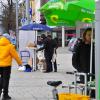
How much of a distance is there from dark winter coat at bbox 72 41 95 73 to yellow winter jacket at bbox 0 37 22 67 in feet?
7.57

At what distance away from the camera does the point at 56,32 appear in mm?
72062

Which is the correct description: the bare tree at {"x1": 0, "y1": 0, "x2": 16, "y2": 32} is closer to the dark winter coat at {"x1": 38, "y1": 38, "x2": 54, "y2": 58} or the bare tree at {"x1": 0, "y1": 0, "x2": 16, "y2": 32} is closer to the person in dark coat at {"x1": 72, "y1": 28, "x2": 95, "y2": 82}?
the dark winter coat at {"x1": 38, "y1": 38, "x2": 54, "y2": 58}

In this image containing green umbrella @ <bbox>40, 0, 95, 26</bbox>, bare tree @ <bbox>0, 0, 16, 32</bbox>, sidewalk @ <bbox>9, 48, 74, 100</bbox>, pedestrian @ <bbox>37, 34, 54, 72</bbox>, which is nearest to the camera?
green umbrella @ <bbox>40, 0, 95, 26</bbox>

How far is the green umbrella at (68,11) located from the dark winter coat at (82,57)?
56 cm

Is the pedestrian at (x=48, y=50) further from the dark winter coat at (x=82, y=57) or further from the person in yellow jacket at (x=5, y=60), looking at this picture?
the dark winter coat at (x=82, y=57)

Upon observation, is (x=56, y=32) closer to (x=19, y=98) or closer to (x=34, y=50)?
(x=34, y=50)

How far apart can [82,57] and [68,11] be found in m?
1.09

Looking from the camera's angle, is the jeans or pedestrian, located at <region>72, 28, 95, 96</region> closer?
pedestrian, located at <region>72, 28, 95, 96</region>

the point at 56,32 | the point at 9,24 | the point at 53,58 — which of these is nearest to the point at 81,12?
the point at 53,58

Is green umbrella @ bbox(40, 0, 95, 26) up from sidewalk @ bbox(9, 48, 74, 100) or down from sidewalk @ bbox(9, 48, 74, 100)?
up

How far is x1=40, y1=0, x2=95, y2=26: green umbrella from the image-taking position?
353 inches

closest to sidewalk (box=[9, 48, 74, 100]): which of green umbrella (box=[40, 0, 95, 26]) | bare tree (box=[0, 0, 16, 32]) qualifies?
green umbrella (box=[40, 0, 95, 26])

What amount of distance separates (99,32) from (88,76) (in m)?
3.62

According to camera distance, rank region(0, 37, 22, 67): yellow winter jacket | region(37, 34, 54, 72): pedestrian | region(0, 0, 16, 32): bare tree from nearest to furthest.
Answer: region(0, 37, 22, 67): yellow winter jacket, region(37, 34, 54, 72): pedestrian, region(0, 0, 16, 32): bare tree
